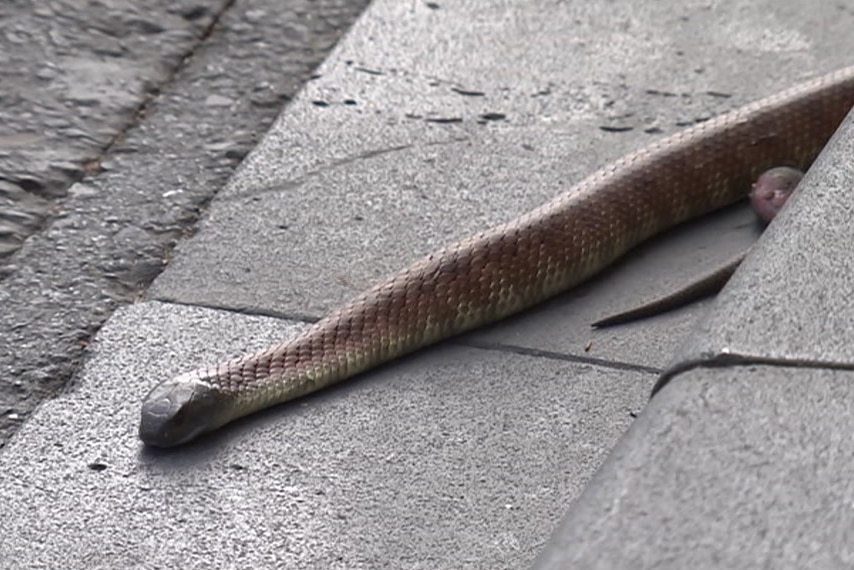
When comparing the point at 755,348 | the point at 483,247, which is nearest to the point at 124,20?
the point at 483,247

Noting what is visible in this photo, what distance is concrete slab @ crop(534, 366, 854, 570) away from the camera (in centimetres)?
250

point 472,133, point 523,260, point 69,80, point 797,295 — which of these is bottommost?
point 69,80

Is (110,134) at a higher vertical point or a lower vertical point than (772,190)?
lower

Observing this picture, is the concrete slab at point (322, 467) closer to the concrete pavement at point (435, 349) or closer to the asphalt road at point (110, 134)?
the concrete pavement at point (435, 349)

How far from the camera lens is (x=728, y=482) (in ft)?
8.71

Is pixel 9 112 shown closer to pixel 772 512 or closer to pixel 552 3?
pixel 552 3

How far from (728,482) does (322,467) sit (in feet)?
4.33

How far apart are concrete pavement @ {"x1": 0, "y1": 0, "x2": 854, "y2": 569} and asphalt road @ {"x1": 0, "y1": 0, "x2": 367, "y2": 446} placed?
0.11 m

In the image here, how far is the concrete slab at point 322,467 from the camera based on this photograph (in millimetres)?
3555

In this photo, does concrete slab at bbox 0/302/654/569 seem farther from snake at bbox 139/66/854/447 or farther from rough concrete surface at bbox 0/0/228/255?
rough concrete surface at bbox 0/0/228/255

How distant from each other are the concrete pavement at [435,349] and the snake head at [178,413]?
4 cm

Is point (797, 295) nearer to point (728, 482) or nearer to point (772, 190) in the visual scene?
point (728, 482)

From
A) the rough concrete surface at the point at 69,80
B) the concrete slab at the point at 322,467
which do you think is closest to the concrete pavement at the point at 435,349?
the concrete slab at the point at 322,467

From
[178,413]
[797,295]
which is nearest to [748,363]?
[797,295]
